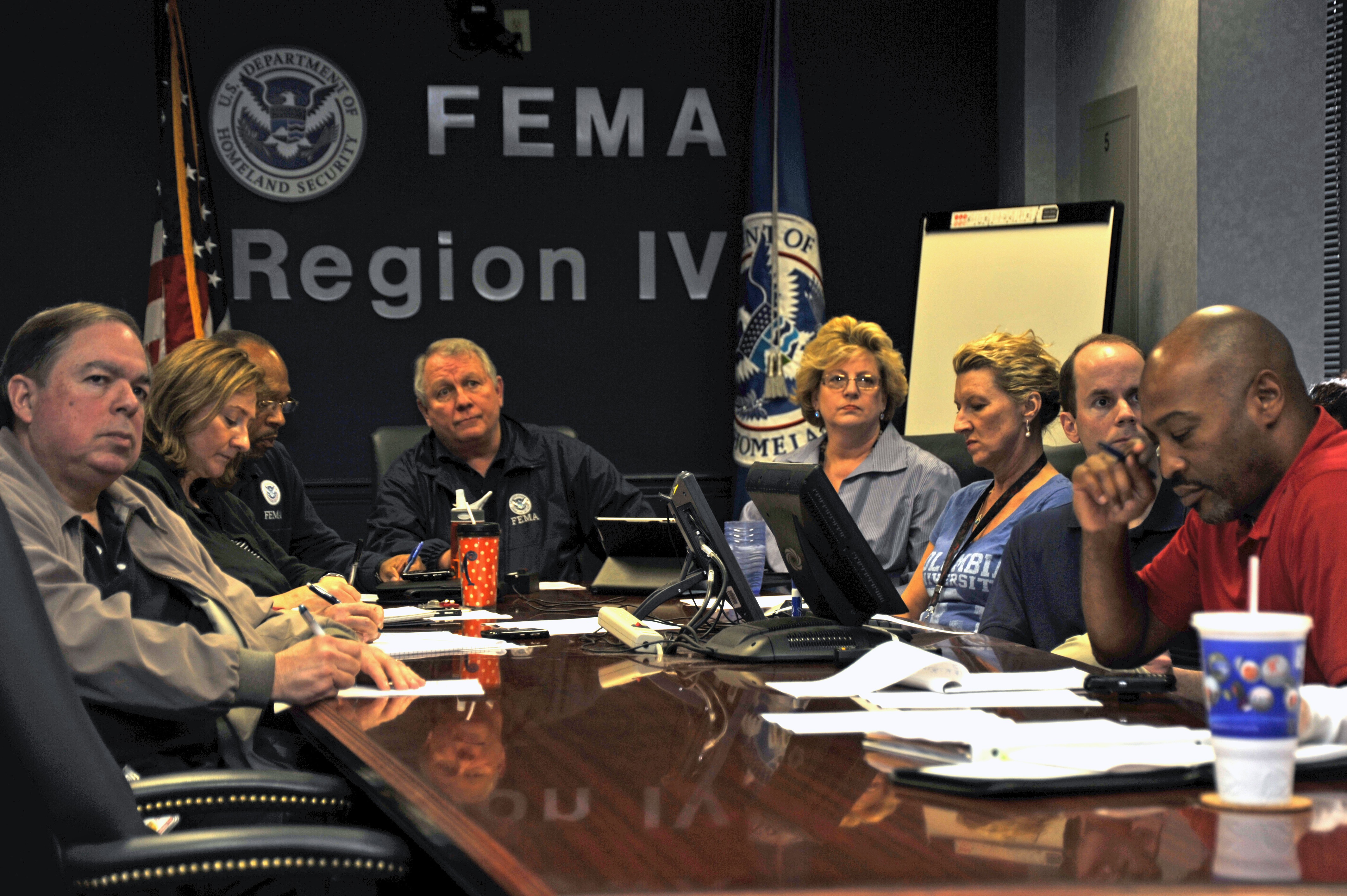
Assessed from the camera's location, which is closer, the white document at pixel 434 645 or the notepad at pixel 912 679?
the notepad at pixel 912 679

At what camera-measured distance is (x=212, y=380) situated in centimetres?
282

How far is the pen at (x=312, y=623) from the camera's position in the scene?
194 centimetres

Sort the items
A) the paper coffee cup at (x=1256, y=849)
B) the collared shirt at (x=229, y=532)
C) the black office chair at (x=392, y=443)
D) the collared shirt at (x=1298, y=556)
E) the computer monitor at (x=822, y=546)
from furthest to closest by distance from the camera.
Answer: the black office chair at (x=392, y=443), the collared shirt at (x=229, y=532), the computer monitor at (x=822, y=546), the collared shirt at (x=1298, y=556), the paper coffee cup at (x=1256, y=849)

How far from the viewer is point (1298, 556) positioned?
5.15 ft

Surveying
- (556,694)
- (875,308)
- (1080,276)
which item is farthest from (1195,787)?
(875,308)

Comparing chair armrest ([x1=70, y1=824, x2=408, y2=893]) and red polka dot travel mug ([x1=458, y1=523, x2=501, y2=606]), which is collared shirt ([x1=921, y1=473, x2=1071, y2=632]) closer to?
red polka dot travel mug ([x1=458, y1=523, x2=501, y2=606])

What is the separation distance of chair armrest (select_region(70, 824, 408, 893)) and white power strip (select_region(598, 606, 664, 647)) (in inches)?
37.8

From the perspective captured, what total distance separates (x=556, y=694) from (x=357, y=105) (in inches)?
172

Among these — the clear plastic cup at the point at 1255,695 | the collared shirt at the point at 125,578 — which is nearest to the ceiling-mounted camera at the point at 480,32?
the collared shirt at the point at 125,578

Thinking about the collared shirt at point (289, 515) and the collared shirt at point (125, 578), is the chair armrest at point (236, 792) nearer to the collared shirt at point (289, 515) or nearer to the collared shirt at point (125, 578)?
the collared shirt at point (125, 578)

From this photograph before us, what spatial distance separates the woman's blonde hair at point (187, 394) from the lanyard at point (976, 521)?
1.59 metres

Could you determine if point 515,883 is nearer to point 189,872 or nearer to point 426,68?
point 189,872

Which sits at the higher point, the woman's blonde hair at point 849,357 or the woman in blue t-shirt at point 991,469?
the woman's blonde hair at point 849,357

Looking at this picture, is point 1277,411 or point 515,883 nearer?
point 515,883
